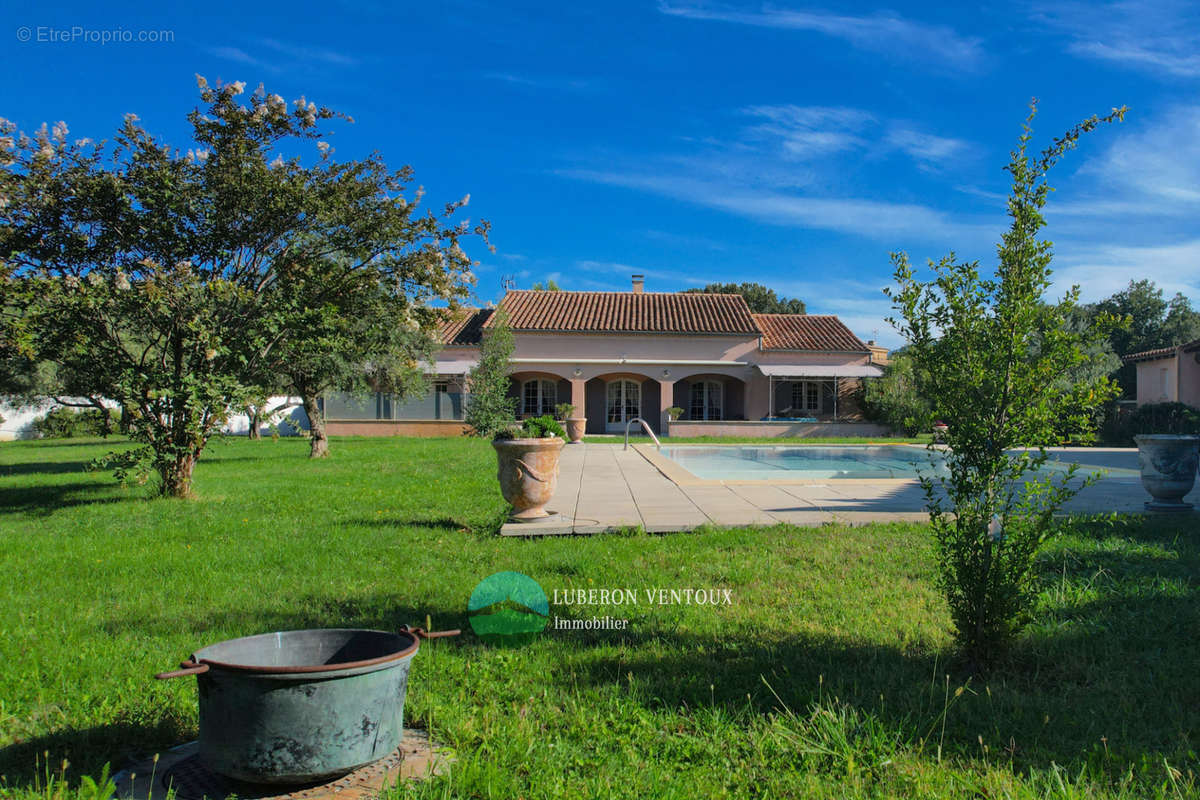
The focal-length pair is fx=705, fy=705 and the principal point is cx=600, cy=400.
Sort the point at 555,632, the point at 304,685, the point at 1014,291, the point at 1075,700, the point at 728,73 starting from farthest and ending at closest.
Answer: the point at 728,73
the point at 555,632
the point at 1014,291
the point at 1075,700
the point at 304,685

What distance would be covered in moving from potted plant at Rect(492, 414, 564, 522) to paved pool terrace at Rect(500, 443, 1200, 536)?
11.2 inches

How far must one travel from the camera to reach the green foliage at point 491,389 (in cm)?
2402

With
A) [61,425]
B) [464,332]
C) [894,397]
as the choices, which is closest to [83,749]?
[894,397]

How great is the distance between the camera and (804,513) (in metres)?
7.91

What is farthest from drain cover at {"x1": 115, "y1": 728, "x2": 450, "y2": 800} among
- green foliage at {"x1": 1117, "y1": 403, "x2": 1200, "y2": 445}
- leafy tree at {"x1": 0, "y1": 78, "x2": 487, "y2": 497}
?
green foliage at {"x1": 1117, "y1": 403, "x2": 1200, "y2": 445}

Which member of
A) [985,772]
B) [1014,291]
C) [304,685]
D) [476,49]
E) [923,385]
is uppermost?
[476,49]

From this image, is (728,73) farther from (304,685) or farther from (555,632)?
(304,685)

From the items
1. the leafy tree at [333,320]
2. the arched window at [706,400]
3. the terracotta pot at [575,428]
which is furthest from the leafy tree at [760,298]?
the leafy tree at [333,320]

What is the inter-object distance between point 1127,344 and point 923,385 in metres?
55.0

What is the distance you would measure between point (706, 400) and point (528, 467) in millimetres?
25348

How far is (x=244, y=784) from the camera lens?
249 cm

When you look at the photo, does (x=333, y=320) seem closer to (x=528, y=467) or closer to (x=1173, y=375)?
(x=528, y=467)

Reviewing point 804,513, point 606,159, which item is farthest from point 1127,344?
point 804,513

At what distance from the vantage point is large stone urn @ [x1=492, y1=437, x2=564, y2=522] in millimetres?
7242
